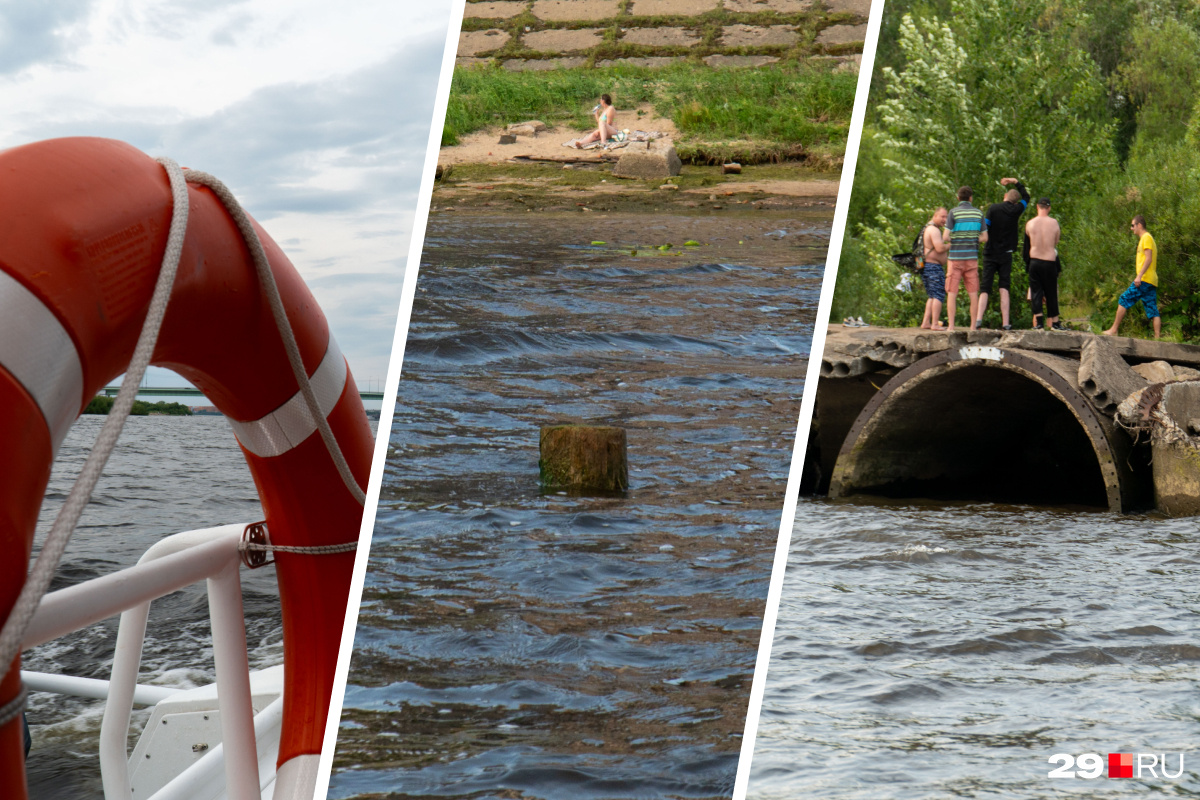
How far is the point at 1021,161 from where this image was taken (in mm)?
12641

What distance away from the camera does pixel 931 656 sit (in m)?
4.45

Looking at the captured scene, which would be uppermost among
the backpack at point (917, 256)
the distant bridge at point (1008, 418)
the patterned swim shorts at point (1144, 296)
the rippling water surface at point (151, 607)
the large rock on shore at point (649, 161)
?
the backpack at point (917, 256)

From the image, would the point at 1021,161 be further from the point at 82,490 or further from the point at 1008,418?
the point at 82,490

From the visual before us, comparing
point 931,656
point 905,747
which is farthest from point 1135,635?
point 905,747

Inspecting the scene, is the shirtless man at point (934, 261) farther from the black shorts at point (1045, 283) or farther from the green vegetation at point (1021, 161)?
the green vegetation at point (1021, 161)

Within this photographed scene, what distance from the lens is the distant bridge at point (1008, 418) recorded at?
26.0 feet

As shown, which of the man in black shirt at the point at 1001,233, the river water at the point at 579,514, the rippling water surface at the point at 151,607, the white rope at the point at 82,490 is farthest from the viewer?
the man in black shirt at the point at 1001,233

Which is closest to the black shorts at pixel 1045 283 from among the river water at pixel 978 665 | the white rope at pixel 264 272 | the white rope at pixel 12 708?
the river water at pixel 978 665

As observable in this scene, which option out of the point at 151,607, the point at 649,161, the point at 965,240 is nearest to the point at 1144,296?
the point at 965,240

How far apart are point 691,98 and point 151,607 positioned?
6.33 m

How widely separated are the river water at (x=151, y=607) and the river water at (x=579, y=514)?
29 centimetres

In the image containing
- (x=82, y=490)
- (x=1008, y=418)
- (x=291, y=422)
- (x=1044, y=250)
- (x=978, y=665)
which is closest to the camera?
(x=82, y=490)

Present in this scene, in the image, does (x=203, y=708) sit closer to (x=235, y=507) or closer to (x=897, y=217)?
(x=235, y=507)

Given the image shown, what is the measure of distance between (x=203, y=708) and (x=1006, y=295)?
7469 mm
